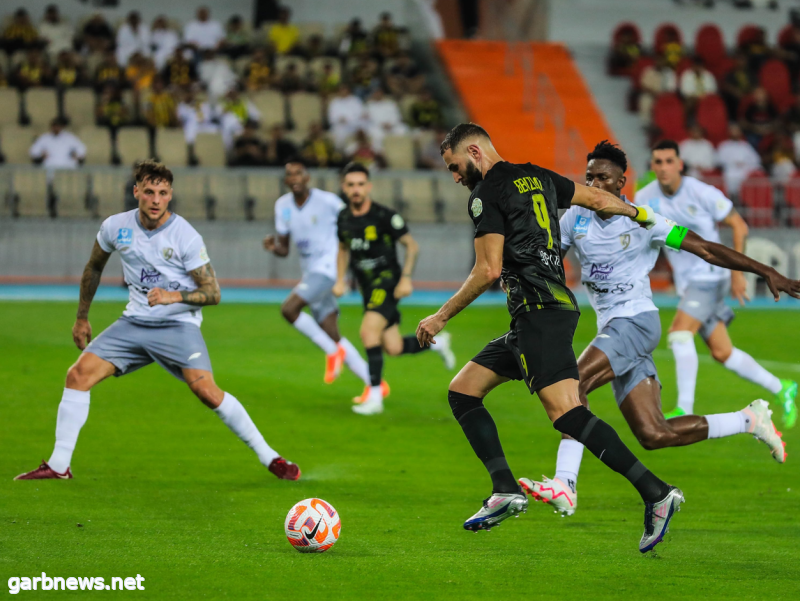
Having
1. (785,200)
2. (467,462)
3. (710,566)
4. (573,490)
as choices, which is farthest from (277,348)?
(785,200)

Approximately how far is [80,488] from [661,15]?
25.4 metres

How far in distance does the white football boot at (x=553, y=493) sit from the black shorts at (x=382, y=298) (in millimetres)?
4908

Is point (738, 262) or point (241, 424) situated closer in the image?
point (738, 262)

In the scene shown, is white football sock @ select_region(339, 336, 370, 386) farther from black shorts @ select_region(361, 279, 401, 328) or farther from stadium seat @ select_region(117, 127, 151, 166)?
stadium seat @ select_region(117, 127, 151, 166)

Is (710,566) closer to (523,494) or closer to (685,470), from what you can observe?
(523,494)

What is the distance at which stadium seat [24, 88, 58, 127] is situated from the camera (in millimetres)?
23094

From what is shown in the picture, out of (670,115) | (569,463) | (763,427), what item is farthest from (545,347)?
(670,115)

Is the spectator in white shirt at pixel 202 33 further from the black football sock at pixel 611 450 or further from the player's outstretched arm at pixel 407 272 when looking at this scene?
the black football sock at pixel 611 450

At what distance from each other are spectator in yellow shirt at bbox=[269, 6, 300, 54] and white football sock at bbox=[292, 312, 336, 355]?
15030 millimetres

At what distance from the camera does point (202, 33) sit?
25.3 m

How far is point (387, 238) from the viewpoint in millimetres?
11180

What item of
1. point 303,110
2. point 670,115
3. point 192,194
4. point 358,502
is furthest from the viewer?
point 670,115

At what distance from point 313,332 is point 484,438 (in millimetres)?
6045

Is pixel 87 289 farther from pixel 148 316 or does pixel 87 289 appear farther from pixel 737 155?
pixel 737 155
